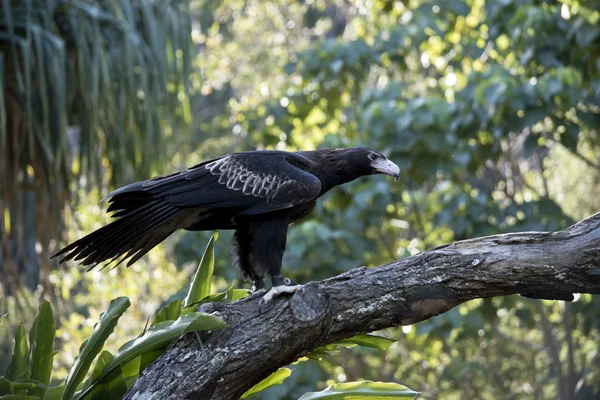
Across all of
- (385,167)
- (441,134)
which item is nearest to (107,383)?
(385,167)

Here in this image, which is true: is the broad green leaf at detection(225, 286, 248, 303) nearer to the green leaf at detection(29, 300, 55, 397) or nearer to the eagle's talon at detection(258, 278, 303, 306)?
the eagle's talon at detection(258, 278, 303, 306)

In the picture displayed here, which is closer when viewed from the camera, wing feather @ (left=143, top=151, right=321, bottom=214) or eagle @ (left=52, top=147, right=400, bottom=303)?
eagle @ (left=52, top=147, right=400, bottom=303)

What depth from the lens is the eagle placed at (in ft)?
10.4

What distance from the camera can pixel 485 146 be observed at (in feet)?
19.8

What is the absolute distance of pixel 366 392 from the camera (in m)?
3.07

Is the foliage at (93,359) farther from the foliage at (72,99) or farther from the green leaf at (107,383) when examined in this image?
the foliage at (72,99)

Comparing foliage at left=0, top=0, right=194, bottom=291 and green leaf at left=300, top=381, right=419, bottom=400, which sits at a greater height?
foliage at left=0, top=0, right=194, bottom=291

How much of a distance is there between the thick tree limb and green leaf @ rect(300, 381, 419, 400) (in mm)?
230

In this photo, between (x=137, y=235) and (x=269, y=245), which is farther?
(x=269, y=245)

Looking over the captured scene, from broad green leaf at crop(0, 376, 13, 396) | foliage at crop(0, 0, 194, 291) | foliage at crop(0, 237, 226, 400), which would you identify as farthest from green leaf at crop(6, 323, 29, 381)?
foliage at crop(0, 0, 194, 291)

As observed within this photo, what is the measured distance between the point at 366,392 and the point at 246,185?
0.92 m

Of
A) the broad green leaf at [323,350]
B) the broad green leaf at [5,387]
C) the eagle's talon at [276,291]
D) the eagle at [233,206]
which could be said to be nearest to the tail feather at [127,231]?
the eagle at [233,206]

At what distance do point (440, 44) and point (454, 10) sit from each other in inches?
28.8

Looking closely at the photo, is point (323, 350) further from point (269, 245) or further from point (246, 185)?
point (246, 185)
